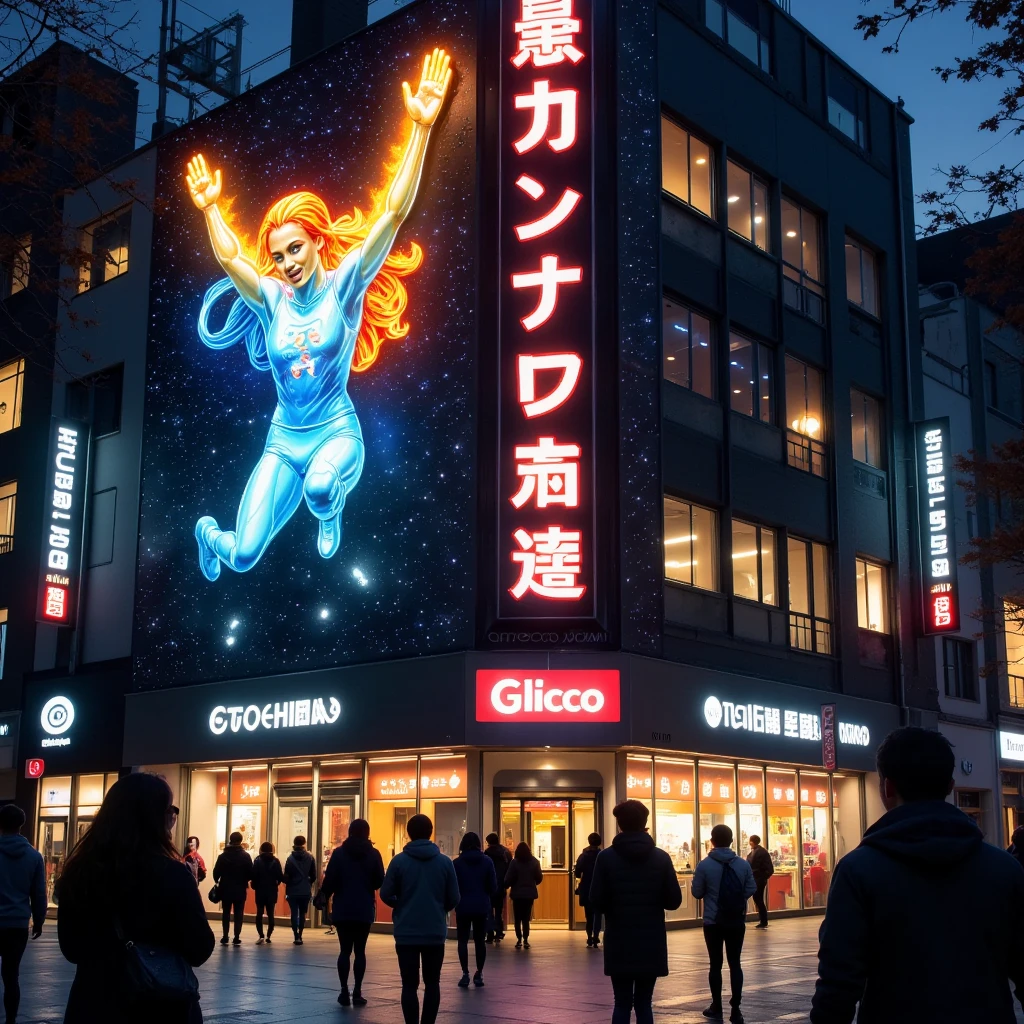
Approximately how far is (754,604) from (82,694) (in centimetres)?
1558

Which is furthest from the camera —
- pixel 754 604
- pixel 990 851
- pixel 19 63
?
pixel 754 604

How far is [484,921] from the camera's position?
16.3 metres

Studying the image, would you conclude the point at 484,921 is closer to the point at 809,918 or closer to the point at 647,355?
the point at 647,355

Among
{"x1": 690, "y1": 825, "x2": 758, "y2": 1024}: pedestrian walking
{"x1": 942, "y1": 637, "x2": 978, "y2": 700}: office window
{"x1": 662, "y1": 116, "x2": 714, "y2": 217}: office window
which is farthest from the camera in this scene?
{"x1": 942, "y1": 637, "x2": 978, "y2": 700}: office window

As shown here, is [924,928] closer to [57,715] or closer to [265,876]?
[265,876]

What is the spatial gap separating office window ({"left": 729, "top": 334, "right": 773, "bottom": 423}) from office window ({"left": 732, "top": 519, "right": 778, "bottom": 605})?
245cm

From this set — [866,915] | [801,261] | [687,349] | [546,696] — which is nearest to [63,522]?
[546,696]

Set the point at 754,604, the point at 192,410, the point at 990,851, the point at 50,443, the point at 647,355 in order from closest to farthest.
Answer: the point at 990,851
the point at 647,355
the point at 754,604
the point at 192,410
the point at 50,443

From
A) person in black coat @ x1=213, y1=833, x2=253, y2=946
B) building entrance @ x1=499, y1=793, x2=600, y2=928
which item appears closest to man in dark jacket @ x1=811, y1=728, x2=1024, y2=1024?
person in black coat @ x1=213, y1=833, x2=253, y2=946

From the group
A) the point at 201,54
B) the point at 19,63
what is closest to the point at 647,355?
the point at 19,63

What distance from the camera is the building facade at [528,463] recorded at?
78.4 feet

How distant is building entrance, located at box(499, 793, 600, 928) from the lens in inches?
951

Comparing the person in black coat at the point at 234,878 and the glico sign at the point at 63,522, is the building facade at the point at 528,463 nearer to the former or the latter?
the glico sign at the point at 63,522

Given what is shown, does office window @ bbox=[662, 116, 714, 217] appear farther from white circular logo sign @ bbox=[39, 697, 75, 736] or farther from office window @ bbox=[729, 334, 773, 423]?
white circular logo sign @ bbox=[39, 697, 75, 736]
